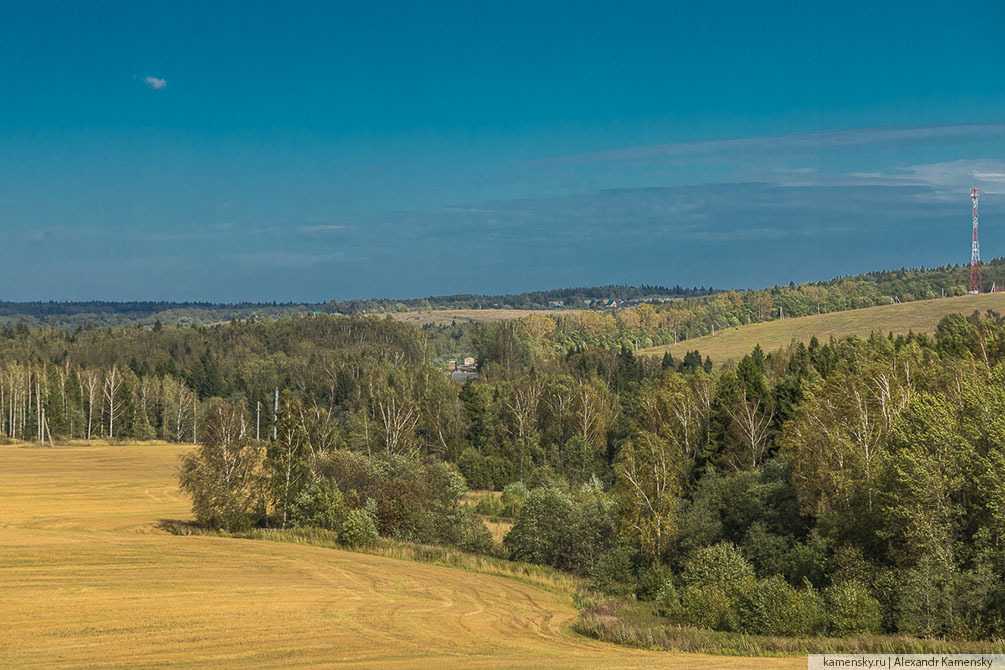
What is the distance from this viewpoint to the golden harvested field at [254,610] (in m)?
33.8

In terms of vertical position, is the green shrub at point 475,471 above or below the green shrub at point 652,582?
below

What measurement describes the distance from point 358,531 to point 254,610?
19211 millimetres

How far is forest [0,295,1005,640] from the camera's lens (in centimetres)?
3966

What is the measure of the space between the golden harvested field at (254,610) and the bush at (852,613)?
7.58m

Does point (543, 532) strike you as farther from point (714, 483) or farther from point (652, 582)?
point (714, 483)

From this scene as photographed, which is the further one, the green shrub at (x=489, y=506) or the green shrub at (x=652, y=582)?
the green shrub at (x=489, y=506)

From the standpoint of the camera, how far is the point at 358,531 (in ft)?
201

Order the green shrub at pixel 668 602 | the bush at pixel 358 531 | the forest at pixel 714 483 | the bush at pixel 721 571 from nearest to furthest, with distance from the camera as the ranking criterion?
1. the forest at pixel 714 483
2. the bush at pixel 721 571
3. the green shrub at pixel 668 602
4. the bush at pixel 358 531

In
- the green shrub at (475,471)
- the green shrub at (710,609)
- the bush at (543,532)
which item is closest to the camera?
the green shrub at (710,609)

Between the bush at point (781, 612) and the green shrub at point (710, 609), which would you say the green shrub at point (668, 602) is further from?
the bush at point (781, 612)

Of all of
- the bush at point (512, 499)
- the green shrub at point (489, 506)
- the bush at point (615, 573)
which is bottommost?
the green shrub at point (489, 506)

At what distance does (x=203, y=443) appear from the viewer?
215 ft

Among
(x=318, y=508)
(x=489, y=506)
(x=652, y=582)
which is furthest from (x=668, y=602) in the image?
(x=489, y=506)

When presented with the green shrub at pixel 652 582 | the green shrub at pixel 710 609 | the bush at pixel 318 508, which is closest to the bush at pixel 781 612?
the green shrub at pixel 710 609
